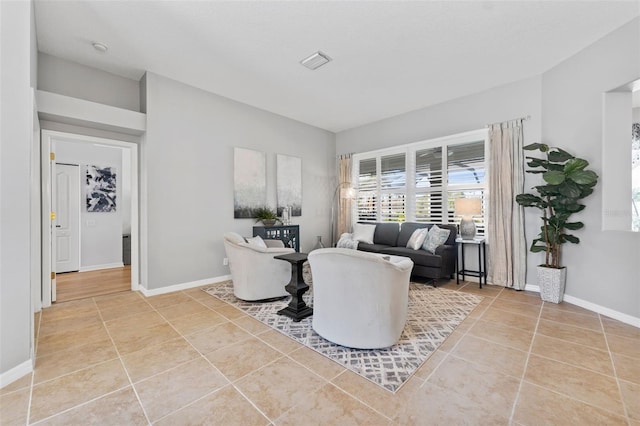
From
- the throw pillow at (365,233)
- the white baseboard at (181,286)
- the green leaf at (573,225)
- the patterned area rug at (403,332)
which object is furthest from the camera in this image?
the throw pillow at (365,233)

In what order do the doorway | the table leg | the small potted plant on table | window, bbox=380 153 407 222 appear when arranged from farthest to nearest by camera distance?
window, bbox=380 153 407 222, the small potted plant on table, the doorway, the table leg

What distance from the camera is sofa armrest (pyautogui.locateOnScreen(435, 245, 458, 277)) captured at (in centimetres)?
421

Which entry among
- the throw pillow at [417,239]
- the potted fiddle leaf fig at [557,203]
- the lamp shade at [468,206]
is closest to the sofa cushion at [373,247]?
the throw pillow at [417,239]

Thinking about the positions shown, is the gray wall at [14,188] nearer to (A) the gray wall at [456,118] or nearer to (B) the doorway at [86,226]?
(B) the doorway at [86,226]

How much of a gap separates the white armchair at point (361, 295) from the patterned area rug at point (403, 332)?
100 millimetres

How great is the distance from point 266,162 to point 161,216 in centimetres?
206

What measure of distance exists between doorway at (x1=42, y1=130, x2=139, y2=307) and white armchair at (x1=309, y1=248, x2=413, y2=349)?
3.23 m

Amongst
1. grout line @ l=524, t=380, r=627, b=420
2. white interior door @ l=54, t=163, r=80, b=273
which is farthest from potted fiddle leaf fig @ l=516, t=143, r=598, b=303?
white interior door @ l=54, t=163, r=80, b=273

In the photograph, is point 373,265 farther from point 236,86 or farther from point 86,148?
point 86,148

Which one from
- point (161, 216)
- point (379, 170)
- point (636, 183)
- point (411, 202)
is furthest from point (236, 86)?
point (636, 183)

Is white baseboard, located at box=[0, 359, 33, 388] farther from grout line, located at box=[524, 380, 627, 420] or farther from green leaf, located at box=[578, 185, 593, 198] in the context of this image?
green leaf, located at box=[578, 185, 593, 198]

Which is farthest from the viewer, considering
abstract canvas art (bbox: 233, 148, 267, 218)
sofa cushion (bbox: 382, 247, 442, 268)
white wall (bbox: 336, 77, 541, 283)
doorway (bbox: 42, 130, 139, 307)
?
abstract canvas art (bbox: 233, 148, 267, 218)

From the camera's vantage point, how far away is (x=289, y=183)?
5.60 metres

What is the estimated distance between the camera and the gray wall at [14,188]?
183cm
